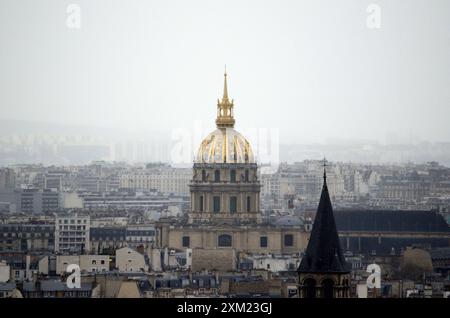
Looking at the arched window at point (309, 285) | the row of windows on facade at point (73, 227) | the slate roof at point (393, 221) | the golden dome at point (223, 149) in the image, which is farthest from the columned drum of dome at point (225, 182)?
the arched window at point (309, 285)

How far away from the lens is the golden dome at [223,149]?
287 feet

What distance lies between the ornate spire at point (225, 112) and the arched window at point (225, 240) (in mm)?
4035

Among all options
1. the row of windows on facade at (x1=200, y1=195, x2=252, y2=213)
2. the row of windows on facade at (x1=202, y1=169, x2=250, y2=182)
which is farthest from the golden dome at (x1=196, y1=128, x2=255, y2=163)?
the row of windows on facade at (x1=200, y1=195, x2=252, y2=213)

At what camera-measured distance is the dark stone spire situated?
1699 inches

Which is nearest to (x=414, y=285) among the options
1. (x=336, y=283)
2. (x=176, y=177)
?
(x=336, y=283)

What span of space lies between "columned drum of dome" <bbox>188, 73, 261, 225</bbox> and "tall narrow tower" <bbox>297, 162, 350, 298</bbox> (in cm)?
4240

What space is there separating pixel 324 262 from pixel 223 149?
44168 millimetres

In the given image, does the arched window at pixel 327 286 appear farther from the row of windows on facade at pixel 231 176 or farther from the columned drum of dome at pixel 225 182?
the row of windows on facade at pixel 231 176

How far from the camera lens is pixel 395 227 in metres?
89.8

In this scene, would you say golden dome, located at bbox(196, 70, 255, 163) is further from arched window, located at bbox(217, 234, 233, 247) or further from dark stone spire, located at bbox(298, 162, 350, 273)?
dark stone spire, located at bbox(298, 162, 350, 273)

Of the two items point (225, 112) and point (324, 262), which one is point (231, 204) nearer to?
point (225, 112)

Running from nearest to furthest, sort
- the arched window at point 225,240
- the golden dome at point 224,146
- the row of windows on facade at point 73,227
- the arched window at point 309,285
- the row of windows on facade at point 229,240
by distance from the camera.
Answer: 1. the arched window at point 309,285
2. the arched window at point 225,240
3. the row of windows on facade at point 229,240
4. the golden dome at point 224,146
5. the row of windows on facade at point 73,227
